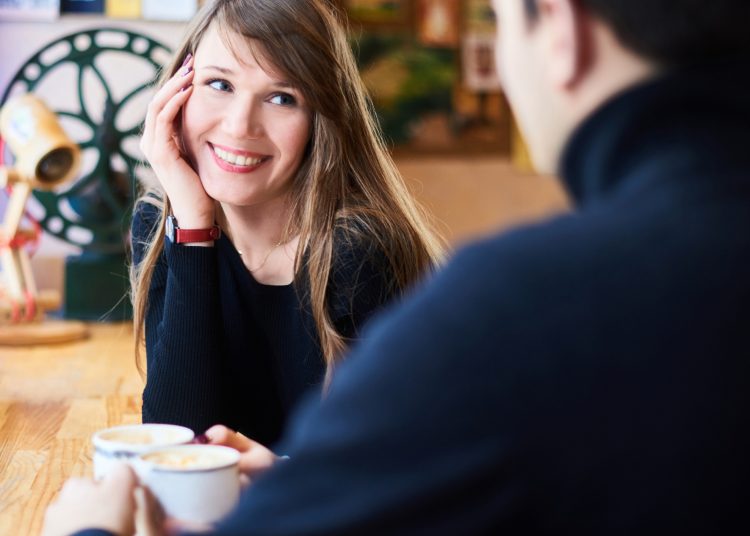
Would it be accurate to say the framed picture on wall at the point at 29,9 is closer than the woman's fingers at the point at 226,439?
No

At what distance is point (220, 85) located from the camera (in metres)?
1.53

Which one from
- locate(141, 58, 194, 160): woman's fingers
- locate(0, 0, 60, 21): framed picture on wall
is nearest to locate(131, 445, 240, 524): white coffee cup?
locate(141, 58, 194, 160): woman's fingers

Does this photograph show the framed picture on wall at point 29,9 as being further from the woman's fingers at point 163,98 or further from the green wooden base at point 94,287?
the woman's fingers at point 163,98

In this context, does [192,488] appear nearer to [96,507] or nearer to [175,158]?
[96,507]

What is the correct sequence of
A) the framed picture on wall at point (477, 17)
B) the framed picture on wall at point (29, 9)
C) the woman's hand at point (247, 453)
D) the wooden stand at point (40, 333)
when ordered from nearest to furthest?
the woman's hand at point (247, 453) < the wooden stand at point (40, 333) < the framed picture on wall at point (29, 9) < the framed picture on wall at point (477, 17)

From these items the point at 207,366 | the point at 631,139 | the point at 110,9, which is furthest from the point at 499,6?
the point at 110,9

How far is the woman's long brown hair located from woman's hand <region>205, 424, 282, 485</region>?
1.36 ft

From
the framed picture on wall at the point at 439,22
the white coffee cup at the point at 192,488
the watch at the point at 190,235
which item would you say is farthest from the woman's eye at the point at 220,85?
the framed picture on wall at the point at 439,22

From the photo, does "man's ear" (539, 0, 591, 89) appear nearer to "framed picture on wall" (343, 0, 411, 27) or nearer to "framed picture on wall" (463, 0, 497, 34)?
"framed picture on wall" (343, 0, 411, 27)

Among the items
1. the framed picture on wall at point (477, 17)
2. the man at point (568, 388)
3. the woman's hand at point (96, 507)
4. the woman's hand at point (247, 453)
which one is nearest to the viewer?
the man at point (568, 388)

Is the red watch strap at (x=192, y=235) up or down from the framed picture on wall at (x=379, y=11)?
down

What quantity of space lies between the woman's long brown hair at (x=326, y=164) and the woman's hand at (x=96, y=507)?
0.68 m

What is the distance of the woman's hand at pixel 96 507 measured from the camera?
748mm

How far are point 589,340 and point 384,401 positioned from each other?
10 cm
